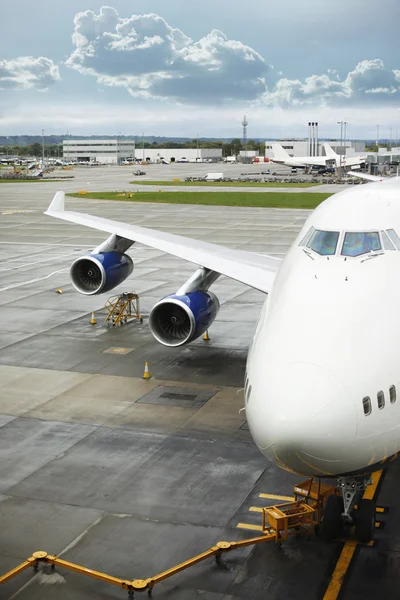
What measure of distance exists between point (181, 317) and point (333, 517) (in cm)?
1027

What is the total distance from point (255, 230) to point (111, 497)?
46036 millimetres

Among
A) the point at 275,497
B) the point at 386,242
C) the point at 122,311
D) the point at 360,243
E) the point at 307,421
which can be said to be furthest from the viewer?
the point at 122,311

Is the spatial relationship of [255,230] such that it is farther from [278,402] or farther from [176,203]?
[278,402]

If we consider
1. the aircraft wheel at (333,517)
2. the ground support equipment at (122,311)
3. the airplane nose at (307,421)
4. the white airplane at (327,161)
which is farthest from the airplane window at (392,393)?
the white airplane at (327,161)

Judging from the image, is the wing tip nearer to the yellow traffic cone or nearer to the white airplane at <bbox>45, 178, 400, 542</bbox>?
the yellow traffic cone

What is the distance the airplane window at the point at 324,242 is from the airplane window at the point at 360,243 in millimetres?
203

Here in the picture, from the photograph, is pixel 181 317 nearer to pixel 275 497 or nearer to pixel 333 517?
pixel 275 497

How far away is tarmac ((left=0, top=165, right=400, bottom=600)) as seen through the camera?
1243cm

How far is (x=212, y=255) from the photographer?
77.7 feet

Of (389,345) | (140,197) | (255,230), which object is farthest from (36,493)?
(140,197)

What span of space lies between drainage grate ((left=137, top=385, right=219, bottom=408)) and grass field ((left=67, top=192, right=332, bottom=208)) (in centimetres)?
6036

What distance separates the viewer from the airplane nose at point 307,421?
1052 cm

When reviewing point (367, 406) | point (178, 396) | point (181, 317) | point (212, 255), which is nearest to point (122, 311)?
point (212, 255)

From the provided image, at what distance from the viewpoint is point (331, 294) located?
41.2ft
